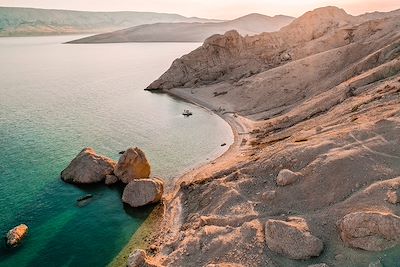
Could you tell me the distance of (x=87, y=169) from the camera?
4556cm

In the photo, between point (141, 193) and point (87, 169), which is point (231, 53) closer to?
point (87, 169)

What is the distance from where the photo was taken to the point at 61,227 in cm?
3662

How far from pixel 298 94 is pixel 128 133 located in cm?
3433

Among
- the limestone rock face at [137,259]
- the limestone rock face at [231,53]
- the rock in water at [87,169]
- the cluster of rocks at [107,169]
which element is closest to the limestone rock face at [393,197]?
Answer: the limestone rock face at [137,259]

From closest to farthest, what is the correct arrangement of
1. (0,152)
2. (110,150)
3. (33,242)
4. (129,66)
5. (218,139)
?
(33,242) → (0,152) → (110,150) → (218,139) → (129,66)

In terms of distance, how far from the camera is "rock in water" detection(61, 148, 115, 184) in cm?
4531

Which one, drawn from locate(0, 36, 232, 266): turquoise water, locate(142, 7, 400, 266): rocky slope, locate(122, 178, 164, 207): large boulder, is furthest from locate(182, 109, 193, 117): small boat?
locate(122, 178, 164, 207): large boulder

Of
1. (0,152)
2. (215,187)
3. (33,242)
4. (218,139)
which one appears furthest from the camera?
(218,139)

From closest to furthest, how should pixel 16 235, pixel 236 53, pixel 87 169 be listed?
pixel 16 235
pixel 87 169
pixel 236 53

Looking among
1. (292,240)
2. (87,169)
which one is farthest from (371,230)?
(87,169)

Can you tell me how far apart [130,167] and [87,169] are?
530cm

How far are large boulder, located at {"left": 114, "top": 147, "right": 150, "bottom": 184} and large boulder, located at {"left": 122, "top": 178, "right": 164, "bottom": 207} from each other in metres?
3.68

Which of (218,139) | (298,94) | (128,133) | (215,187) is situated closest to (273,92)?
(298,94)

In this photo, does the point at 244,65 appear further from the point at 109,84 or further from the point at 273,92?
the point at 109,84
